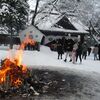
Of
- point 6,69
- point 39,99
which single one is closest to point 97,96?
point 39,99

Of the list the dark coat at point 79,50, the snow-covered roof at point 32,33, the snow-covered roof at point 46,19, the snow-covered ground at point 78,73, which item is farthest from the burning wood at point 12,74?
the snow-covered roof at point 46,19

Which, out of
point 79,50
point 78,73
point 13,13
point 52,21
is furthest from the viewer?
point 52,21

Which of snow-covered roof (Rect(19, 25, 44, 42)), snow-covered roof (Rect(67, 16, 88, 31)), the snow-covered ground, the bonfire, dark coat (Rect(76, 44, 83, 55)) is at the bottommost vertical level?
the snow-covered ground

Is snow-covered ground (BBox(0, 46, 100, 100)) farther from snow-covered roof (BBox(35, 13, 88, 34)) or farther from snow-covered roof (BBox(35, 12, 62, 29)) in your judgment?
snow-covered roof (BBox(35, 13, 88, 34))

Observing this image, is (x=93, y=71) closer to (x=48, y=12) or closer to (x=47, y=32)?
(x=48, y=12)

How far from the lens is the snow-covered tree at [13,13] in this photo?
3556 centimetres

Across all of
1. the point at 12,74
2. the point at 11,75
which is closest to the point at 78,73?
the point at 12,74

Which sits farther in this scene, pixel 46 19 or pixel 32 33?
pixel 46 19

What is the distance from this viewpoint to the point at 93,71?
23516 mm

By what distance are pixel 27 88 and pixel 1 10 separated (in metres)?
20.9

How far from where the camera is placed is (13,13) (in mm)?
35938

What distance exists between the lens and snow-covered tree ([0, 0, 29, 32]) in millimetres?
35562

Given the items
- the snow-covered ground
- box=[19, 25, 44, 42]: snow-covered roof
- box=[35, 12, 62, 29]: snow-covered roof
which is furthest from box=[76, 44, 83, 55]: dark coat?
box=[35, 12, 62, 29]: snow-covered roof

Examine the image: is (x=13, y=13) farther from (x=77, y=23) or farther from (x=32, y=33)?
(x=77, y=23)
